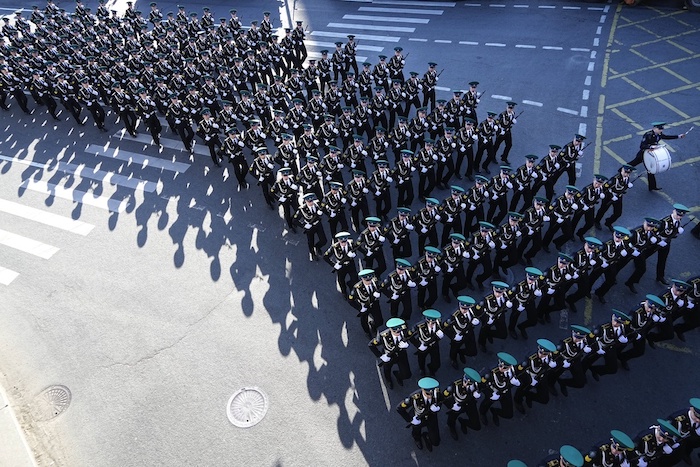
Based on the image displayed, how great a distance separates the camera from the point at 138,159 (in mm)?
15953

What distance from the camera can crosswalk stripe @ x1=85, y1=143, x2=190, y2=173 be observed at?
50.8 feet

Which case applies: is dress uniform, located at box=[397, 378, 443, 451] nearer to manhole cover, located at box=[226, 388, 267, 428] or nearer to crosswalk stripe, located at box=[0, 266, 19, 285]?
manhole cover, located at box=[226, 388, 267, 428]

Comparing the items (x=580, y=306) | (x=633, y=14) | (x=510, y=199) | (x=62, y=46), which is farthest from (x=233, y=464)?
(x=633, y=14)

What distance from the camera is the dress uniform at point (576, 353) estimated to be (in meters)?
8.12

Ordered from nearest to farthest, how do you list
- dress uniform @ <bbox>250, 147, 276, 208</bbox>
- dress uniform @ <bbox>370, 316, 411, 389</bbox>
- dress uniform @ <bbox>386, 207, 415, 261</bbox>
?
1. dress uniform @ <bbox>370, 316, 411, 389</bbox>
2. dress uniform @ <bbox>386, 207, 415, 261</bbox>
3. dress uniform @ <bbox>250, 147, 276, 208</bbox>

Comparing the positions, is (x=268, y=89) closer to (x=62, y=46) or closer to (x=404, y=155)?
(x=404, y=155)

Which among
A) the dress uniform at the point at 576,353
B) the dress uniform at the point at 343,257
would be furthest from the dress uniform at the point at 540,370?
the dress uniform at the point at 343,257

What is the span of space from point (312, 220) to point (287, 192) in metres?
1.29

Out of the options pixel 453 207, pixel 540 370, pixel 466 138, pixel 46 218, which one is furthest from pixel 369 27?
pixel 540 370

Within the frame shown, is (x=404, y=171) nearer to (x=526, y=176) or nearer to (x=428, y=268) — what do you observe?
(x=526, y=176)

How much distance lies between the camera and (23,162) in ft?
54.2

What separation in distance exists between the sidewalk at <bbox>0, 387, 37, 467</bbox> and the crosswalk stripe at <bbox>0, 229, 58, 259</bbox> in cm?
488

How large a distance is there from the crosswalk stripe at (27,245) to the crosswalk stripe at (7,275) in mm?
691

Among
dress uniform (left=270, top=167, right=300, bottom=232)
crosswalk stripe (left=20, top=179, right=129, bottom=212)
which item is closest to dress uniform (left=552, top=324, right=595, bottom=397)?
dress uniform (left=270, top=167, right=300, bottom=232)
